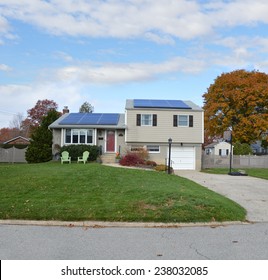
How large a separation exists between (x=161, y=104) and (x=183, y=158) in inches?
211

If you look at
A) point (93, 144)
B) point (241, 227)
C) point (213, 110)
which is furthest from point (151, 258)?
point (213, 110)

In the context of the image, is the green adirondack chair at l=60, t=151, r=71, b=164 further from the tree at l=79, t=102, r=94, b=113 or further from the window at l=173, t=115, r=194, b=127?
the tree at l=79, t=102, r=94, b=113

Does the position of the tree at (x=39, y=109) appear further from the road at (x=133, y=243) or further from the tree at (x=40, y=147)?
the road at (x=133, y=243)

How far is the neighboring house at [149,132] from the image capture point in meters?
28.8

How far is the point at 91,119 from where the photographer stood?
3036 centimetres

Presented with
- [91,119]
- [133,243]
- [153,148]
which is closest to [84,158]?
[91,119]

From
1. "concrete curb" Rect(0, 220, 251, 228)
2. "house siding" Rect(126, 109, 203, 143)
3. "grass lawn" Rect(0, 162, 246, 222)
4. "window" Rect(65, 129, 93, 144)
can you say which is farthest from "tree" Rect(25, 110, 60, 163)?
"concrete curb" Rect(0, 220, 251, 228)

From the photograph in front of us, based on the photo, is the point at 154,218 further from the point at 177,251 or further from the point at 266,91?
the point at 266,91

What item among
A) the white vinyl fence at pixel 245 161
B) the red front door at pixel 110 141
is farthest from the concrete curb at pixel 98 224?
the white vinyl fence at pixel 245 161

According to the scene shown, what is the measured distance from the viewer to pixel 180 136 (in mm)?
29203

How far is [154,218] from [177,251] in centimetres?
219

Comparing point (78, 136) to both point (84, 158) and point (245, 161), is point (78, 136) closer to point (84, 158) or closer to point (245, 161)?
point (84, 158)

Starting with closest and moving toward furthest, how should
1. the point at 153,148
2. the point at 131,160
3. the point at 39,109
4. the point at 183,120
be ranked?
the point at 131,160 → the point at 153,148 → the point at 183,120 → the point at 39,109

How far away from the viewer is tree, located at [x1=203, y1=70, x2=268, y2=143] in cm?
4275
